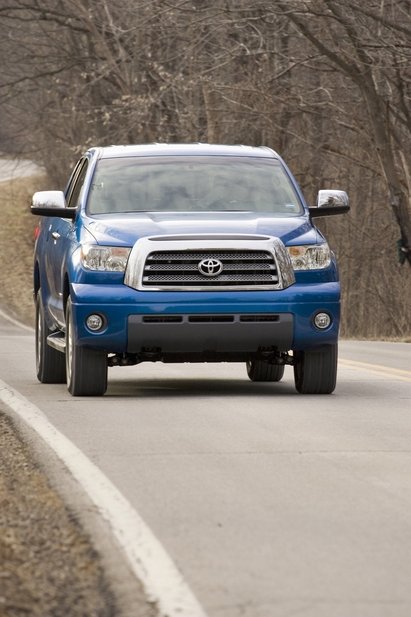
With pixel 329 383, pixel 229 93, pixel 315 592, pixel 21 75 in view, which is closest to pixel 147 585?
pixel 315 592

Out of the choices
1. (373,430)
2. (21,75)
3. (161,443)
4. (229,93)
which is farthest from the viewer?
(21,75)

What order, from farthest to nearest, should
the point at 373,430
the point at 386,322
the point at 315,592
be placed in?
the point at 386,322 < the point at 373,430 < the point at 315,592

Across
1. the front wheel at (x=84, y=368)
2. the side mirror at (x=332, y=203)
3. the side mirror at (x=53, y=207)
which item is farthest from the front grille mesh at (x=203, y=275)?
the side mirror at (x=53, y=207)

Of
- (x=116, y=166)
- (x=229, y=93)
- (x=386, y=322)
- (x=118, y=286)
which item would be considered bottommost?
(x=386, y=322)

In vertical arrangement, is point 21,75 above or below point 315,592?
above

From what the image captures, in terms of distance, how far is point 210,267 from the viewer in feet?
33.3

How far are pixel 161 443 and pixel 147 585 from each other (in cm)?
342

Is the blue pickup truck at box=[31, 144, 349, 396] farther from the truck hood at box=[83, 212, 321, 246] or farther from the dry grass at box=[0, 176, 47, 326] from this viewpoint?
the dry grass at box=[0, 176, 47, 326]

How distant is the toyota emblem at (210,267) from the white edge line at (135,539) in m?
2.25

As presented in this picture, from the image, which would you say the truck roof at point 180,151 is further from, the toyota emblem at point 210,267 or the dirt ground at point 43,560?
the dirt ground at point 43,560

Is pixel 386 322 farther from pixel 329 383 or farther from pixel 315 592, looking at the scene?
pixel 315 592

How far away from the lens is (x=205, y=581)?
15.7ft

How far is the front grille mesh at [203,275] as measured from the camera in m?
10.1

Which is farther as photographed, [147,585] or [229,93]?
[229,93]
